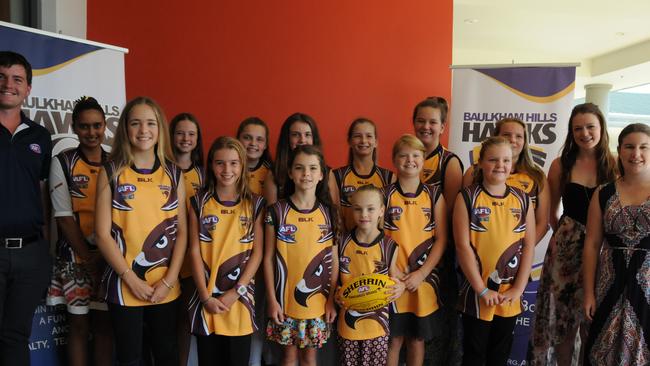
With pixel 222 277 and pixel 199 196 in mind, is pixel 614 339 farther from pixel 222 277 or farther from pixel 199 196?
pixel 199 196

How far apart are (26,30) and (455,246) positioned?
2.83 meters

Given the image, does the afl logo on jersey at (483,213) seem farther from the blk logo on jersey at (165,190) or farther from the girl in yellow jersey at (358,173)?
the blk logo on jersey at (165,190)

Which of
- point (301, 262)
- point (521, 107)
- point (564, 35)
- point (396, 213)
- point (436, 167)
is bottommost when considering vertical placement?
point (301, 262)

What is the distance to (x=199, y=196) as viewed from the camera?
250 centimetres

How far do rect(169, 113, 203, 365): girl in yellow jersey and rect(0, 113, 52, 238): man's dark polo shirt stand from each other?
2.33 feet

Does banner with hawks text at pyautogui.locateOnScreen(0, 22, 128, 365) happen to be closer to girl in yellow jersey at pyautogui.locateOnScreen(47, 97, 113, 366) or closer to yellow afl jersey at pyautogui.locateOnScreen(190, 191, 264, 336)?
girl in yellow jersey at pyautogui.locateOnScreen(47, 97, 113, 366)

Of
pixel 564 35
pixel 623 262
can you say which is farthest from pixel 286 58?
pixel 564 35

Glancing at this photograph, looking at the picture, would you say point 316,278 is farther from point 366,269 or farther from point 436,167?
point 436,167

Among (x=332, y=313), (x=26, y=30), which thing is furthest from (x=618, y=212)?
(x=26, y=30)

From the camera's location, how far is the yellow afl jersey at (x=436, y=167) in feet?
9.63

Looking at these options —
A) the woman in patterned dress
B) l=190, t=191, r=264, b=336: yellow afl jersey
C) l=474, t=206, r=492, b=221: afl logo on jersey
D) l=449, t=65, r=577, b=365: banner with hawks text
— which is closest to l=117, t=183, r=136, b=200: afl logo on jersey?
l=190, t=191, r=264, b=336: yellow afl jersey

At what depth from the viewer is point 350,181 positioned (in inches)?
113

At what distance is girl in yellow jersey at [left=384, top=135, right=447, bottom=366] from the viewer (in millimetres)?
2615

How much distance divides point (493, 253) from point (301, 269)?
3.28 ft
